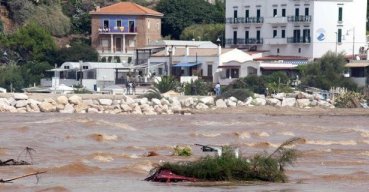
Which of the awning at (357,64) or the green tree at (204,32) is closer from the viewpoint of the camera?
the awning at (357,64)

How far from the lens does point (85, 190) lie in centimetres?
2570

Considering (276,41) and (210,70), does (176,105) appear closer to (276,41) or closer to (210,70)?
(210,70)

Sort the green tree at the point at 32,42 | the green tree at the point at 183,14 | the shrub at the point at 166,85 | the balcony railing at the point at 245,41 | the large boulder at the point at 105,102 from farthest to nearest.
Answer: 1. the green tree at the point at 183,14
2. the balcony railing at the point at 245,41
3. the green tree at the point at 32,42
4. the shrub at the point at 166,85
5. the large boulder at the point at 105,102

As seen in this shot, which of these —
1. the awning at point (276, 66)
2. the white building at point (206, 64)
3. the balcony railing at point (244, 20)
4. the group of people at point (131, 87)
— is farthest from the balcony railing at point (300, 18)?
the group of people at point (131, 87)

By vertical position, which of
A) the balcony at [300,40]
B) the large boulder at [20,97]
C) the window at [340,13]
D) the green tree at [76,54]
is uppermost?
the window at [340,13]

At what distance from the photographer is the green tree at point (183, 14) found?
104 m

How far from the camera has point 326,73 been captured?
83625mm

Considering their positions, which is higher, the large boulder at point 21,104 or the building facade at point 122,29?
the building facade at point 122,29

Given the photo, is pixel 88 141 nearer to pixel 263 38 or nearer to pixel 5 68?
pixel 5 68

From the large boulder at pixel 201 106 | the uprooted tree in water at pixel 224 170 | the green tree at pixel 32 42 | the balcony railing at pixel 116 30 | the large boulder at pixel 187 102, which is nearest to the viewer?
the uprooted tree in water at pixel 224 170

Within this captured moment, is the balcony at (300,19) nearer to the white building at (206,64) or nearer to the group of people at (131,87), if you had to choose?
the white building at (206,64)

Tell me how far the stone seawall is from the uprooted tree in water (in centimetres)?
3699

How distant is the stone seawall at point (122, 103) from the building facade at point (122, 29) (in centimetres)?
2691

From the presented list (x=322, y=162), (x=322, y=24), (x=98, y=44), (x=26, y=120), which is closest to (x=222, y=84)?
(x=322, y=24)
